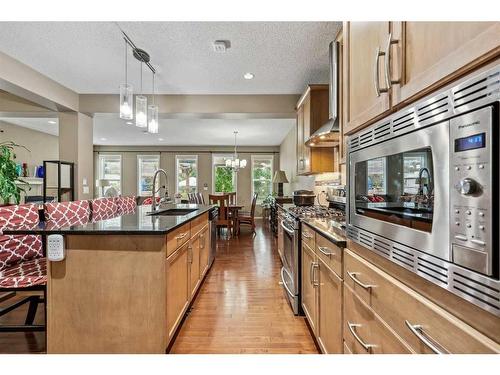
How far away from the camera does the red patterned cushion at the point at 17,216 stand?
5.97ft

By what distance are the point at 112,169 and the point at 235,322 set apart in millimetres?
8825

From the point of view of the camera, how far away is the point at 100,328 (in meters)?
1.47

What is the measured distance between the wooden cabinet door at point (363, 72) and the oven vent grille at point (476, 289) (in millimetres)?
605

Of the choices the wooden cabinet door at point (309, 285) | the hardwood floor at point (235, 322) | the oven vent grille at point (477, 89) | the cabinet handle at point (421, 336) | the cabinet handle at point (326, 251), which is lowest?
the hardwood floor at point (235, 322)

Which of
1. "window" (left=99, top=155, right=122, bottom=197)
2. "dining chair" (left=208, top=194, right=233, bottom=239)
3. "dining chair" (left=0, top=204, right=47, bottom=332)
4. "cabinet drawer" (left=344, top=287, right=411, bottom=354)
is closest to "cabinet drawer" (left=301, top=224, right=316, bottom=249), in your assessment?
"cabinet drawer" (left=344, top=287, right=411, bottom=354)

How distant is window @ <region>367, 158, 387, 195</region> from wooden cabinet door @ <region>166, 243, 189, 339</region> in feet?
4.10

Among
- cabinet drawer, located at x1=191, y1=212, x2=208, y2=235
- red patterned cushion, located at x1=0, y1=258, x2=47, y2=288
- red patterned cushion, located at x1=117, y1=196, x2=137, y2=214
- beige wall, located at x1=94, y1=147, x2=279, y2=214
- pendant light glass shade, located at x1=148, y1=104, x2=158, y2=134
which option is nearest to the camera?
red patterned cushion, located at x1=0, y1=258, x2=47, y2=288

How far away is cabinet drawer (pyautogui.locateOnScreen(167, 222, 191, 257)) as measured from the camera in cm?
161

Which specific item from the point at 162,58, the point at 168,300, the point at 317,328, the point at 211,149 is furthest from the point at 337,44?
the point at 211,149

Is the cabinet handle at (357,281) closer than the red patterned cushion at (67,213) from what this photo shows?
Answer: Yes

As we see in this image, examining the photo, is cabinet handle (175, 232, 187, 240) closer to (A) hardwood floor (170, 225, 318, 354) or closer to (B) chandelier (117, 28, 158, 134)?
(A) hardwood floor (170, 225, 318, 354)

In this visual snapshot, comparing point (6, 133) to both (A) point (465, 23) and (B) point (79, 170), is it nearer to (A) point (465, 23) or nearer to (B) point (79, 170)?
(B) point (79, 170)

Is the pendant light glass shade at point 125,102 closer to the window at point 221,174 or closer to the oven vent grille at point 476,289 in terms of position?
the oven vent grille at point 476,289

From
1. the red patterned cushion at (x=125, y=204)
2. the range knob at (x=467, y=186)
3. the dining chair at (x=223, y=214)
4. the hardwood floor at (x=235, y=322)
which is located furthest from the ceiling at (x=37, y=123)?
the range knob at (x=467, y=186)
